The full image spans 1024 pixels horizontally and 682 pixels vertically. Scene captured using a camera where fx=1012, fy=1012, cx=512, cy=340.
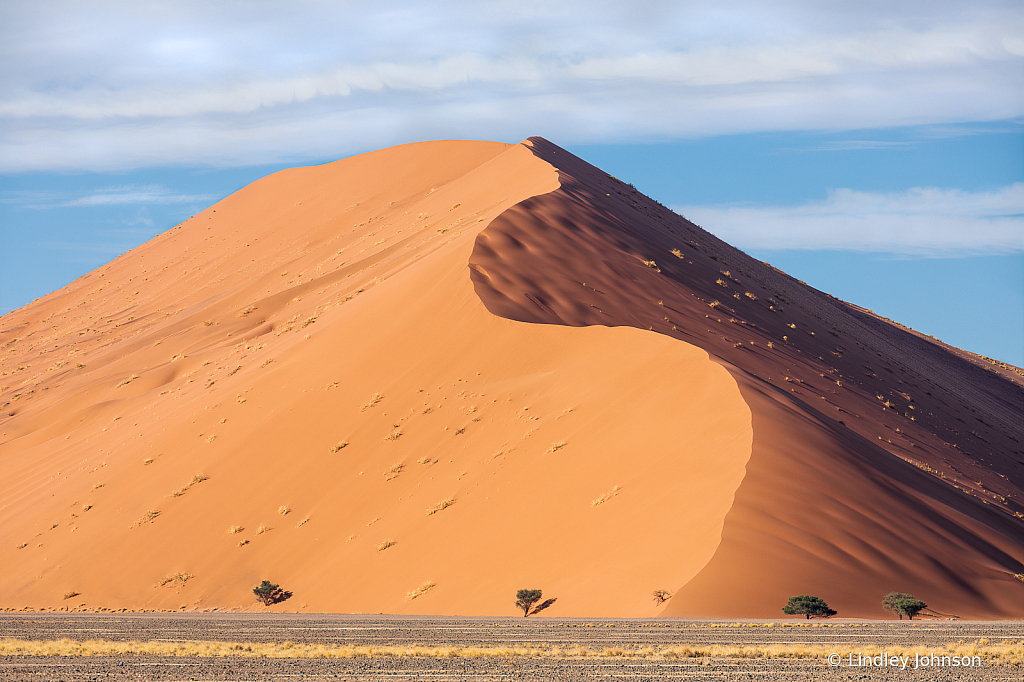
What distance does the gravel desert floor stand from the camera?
512 inches

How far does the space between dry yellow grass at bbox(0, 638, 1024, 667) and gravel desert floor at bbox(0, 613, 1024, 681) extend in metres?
0.02

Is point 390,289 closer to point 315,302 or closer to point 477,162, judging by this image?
point 315,302

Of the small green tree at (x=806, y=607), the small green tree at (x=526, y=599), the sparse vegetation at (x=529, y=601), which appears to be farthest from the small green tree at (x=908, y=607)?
the small green tree at (x=526, y=599)

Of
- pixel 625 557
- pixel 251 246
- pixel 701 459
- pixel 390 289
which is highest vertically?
pixel 251 246

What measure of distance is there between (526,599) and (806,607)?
17.7ft

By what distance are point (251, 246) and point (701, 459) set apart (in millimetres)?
49573

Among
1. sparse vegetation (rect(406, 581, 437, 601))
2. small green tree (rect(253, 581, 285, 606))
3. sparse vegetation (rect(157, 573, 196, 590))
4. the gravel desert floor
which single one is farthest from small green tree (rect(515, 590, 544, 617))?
sparse vegetation (rect(157, 573, 196, 590))

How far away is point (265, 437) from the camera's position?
3144cm

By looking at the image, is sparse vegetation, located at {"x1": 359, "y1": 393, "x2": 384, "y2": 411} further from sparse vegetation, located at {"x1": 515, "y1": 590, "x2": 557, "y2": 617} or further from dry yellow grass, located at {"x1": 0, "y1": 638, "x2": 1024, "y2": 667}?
dry yellow grass, located at {"x1": 0, "y1": 638, "x2": 1024, "y2": 667}

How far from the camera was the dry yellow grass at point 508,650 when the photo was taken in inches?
559

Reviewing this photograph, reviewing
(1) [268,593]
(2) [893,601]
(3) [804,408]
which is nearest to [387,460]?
(1) [268,593]

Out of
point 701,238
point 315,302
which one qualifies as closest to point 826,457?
point 315,302

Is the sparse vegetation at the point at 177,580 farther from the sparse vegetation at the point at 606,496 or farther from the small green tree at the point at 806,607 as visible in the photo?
the small green tree at the point at 806,607

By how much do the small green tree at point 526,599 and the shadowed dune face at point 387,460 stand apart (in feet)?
1.65
